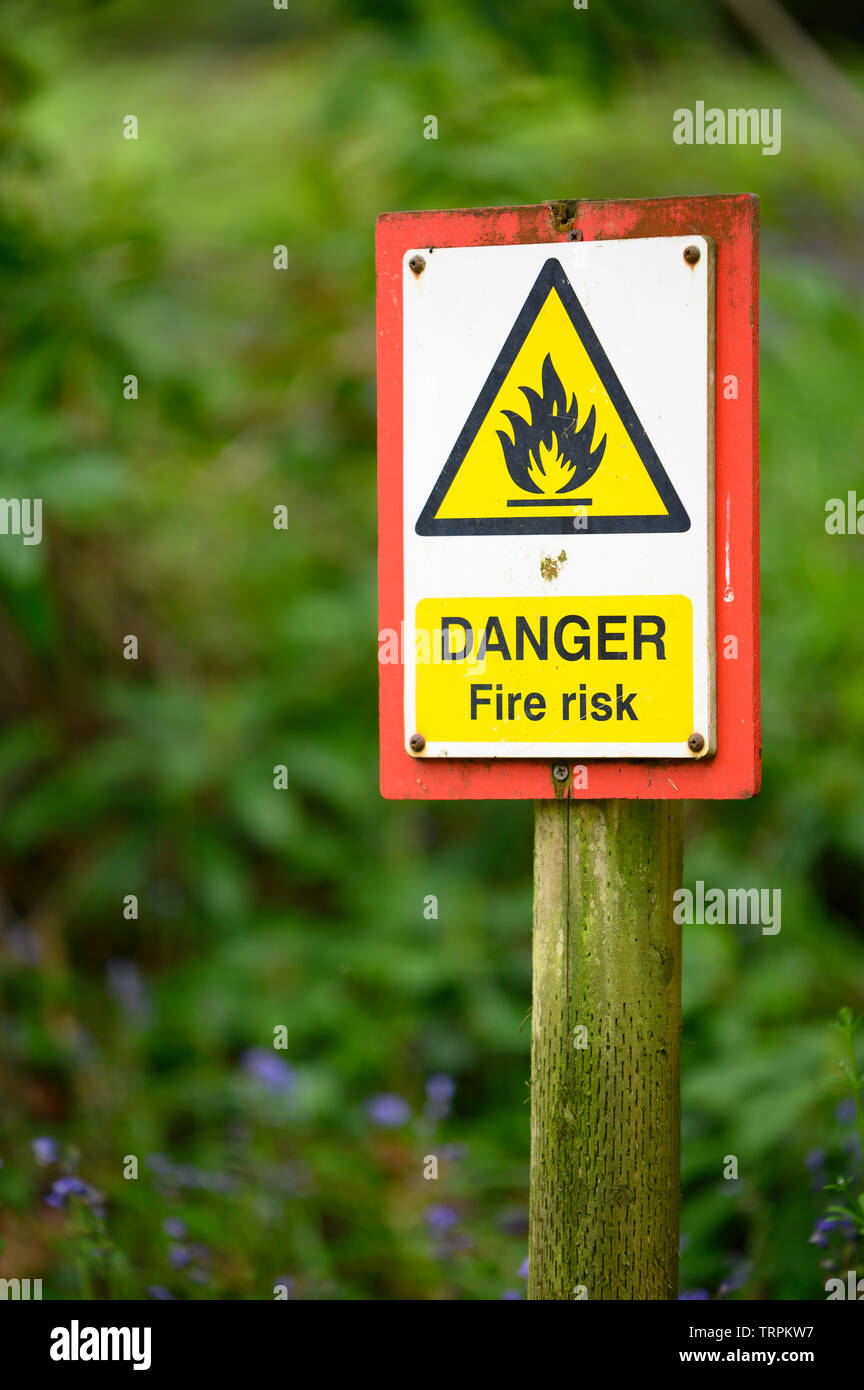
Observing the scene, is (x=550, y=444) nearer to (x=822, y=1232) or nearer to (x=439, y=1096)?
(x=822, y=1232)

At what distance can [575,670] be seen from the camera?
60.3 inches

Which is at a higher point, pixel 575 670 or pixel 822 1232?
pixel 575 670

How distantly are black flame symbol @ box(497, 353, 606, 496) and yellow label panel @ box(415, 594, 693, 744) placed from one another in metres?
0.15

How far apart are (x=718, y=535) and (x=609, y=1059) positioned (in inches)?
25.2

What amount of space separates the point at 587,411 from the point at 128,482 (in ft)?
8.05

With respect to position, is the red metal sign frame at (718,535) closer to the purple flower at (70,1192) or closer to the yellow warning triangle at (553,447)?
the yellow warning triangle at (553,447)

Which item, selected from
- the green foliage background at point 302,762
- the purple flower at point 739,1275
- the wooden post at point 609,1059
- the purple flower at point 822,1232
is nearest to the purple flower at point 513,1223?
the green foliage background at point 302,762

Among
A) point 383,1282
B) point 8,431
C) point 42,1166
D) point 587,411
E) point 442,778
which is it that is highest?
point 8,431

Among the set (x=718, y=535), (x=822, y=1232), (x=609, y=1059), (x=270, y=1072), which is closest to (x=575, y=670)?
(x=718, y=535)

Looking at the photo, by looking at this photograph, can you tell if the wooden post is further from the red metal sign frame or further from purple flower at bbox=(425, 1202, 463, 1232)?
purple flower at bbox=(425, 1202, 463, 1232)

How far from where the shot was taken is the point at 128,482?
3.74 meters

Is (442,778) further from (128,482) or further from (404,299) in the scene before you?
(128,482)

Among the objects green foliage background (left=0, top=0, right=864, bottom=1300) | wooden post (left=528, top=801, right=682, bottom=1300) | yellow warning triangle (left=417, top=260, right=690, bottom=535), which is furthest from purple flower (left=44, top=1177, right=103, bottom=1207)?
yellow warning triangle (left=417, top=260, right=690, bottom=535)

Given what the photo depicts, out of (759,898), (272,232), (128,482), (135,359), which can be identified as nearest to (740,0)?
(272,232)
